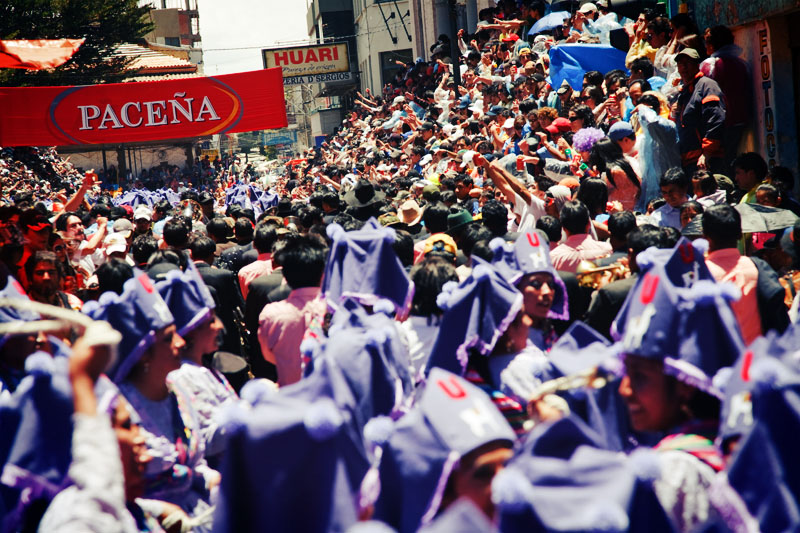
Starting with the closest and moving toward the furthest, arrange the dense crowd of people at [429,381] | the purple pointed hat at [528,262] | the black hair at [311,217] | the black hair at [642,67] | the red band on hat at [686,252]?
1. the dense crowd of people at [429,381]
2. the red band on hat at [686,252]
3. the purple pointed hat at [528,262]
4. the black hair at [311,217]
5. the black hair at [642,67]

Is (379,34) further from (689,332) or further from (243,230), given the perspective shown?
(689,332)

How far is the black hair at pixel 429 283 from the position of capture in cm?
412

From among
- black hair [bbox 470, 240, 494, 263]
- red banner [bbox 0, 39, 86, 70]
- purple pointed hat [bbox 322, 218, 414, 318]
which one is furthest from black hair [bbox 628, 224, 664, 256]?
red banner [bbox 0, 39, 86, 70]

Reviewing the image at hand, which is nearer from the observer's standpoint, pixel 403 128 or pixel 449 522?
pixel 449 522

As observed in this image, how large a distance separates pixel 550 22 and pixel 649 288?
505 inches

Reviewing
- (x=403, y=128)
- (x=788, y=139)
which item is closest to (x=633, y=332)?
(x=788, y=139)

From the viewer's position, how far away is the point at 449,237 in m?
6.07

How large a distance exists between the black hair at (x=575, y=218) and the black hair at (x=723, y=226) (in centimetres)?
106

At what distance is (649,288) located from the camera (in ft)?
9.13

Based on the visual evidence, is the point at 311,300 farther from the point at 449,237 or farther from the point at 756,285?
the point at 756,285

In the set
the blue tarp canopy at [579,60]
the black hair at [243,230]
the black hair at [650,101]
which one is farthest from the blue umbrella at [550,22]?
the black hair at [243,230]

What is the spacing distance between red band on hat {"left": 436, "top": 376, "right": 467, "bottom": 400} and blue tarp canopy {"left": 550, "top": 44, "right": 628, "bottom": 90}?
10262 millimetres

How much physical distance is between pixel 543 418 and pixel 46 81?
34885 millimetres

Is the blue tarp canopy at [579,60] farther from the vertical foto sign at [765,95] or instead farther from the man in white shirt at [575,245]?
the man in white shirt at [575,245]
